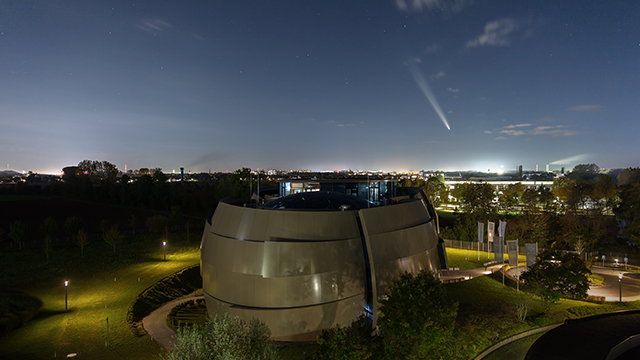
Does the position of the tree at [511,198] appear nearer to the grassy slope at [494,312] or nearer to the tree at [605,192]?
the tree at [605,192]

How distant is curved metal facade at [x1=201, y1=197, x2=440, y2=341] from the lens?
19297 millimetres

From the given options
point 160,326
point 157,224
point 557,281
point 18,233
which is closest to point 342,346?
point 160,326

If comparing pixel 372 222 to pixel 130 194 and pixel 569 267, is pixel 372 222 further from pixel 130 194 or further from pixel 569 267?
pixel 130 194

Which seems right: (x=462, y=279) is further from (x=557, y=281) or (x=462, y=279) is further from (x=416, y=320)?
(x=416, y=320)

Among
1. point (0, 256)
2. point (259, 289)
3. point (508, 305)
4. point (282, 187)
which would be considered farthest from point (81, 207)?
point (508, 305)

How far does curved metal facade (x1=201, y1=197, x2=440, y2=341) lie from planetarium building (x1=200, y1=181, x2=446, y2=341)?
0.07 metres

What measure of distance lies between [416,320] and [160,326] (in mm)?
22013

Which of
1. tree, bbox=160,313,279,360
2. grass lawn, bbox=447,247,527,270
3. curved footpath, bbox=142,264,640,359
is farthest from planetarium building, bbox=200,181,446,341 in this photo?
grass lawn, bbox=447,247,527,270

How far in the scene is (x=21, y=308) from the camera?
26.2 meters

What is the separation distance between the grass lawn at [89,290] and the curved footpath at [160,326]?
873mm

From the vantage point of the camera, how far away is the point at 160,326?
25266 mm

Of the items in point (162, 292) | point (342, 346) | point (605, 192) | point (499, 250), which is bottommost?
point (162, 292)

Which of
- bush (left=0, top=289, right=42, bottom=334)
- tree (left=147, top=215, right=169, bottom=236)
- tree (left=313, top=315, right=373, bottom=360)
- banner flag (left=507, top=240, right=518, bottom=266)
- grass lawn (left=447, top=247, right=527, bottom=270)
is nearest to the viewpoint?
tree (left=313, top=315, right=373, bottom=360)

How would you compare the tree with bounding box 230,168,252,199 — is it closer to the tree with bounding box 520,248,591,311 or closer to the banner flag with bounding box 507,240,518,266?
the banner flag with bounding box 507,240,518,266
